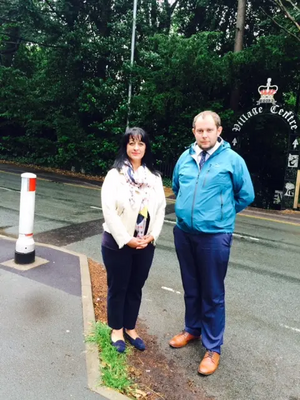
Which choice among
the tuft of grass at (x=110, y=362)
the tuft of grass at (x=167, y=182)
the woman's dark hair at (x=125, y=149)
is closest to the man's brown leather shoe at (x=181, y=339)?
the tuft of grass at (x=110, y=362)

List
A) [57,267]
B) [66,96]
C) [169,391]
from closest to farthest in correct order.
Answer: [169,391] < [57,267] < [66,96]

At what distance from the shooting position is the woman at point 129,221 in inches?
113

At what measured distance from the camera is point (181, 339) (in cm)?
342


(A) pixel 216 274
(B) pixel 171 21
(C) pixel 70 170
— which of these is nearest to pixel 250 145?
(B) pixel 171 21

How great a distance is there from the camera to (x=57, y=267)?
4883 millimetres

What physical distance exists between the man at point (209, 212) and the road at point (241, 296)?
31 centimetres

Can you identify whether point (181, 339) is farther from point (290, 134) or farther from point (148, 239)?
point (290, 134)

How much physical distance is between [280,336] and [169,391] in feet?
5.22

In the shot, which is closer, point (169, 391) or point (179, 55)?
point (169, 391)

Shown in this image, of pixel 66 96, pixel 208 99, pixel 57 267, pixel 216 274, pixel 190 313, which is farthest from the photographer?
pixel 66 96

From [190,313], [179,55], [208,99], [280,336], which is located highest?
[179,55]

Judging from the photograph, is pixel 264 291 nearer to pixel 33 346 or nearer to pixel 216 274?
pixel 216 274

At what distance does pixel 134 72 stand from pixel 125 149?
13.6 meters

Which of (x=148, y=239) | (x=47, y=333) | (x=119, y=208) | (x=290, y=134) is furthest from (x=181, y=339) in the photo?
(x=290, y=134)
